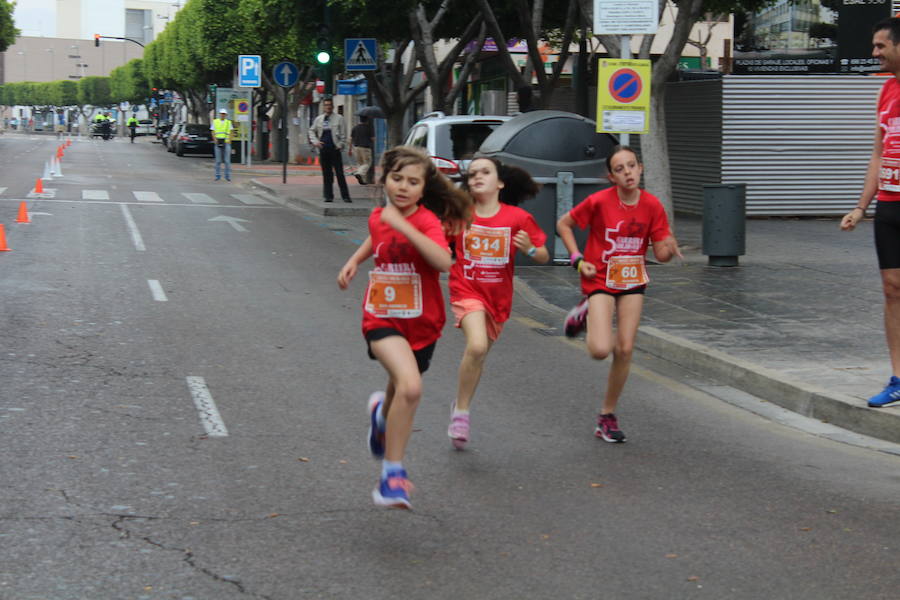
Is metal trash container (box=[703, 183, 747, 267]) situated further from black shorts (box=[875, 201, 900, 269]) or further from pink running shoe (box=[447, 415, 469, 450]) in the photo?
pink running shoe (box=[447, 415, 469, 450])

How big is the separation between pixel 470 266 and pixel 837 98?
16365 millimetres

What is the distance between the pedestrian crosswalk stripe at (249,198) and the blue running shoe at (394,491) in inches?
807

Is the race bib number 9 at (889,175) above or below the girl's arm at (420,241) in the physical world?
above

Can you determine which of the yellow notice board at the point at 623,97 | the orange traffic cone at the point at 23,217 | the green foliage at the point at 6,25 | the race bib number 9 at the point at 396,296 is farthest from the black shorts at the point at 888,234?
the green foliage at the point at 6,25

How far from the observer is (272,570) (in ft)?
14.5

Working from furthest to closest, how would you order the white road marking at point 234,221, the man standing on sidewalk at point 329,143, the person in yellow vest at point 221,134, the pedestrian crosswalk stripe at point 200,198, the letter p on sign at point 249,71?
the letter p on sign at point 249,71, the person in yellow vest at point 221,134, the pedestrian crosswalk stripe at point 200,198, the man standing on sidewalk at point 329,143, the white road marking at point 234,221

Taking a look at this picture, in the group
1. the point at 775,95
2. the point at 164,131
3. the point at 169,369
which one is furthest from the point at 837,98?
the point at 164,131

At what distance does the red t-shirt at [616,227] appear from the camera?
6629mm

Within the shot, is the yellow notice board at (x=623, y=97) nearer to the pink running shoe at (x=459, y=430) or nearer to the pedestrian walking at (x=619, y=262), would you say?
the pedestrian walking at (x=619, y=262)

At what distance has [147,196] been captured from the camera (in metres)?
25.2

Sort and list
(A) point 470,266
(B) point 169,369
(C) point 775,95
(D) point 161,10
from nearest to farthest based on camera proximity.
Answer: (A) point 470,266
(B) point 169,369
(C) point 775,95
(D) point 161,10

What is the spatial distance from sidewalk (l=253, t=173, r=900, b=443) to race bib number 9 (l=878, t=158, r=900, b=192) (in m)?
1.23

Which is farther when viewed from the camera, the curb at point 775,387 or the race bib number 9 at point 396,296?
the curb at point 775,387

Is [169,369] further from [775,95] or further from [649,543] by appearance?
[775,95]
